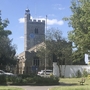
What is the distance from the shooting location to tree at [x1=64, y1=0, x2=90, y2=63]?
31172 mm

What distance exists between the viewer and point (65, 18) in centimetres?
3678

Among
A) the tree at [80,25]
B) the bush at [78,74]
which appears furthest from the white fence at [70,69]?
the tree at [80,25]

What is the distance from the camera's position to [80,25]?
33.7 meters

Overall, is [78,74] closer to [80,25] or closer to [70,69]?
[70,69]

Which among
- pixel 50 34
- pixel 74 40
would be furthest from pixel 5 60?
pixel 74 40

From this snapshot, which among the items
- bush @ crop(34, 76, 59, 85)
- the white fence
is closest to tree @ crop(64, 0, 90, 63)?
bush @ crop(34, 76, 59, 85)

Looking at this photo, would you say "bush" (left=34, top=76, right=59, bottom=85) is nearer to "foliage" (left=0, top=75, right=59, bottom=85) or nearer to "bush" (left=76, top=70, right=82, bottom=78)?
"foliage" (left=0, top=75, right=59, bottom=85)

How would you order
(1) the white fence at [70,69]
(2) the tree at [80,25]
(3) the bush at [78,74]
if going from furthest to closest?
(1) the white fence at [70,69], (3) the bush at [78,74], (2) the tree at [80,25]

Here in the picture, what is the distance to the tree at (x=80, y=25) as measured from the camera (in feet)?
102

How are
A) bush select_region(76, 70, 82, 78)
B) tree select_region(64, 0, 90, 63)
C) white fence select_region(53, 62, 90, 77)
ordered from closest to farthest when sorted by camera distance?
tree select_region(64, 0, 90, 63) < bush select_region(76, 70, 82, 78) < white fence select_region(53, 62, 90, 77)

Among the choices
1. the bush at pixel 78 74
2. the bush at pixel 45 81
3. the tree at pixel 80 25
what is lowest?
the bush at pixel 45 81

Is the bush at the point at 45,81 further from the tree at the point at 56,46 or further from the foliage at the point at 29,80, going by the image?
the tree at the point at 56,46

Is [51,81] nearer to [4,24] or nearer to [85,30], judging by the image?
[85,30]

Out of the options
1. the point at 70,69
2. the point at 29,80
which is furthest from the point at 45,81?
the point at 70,69
